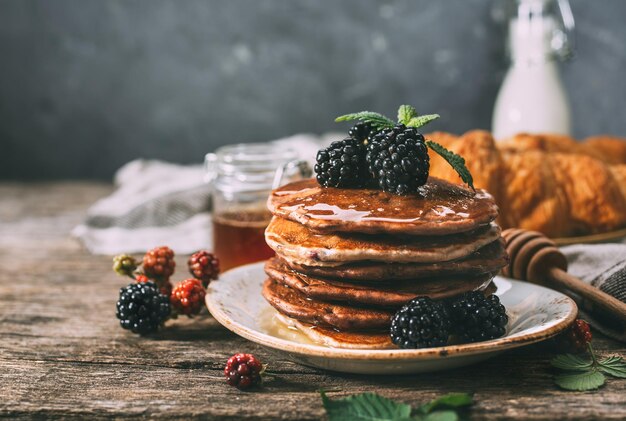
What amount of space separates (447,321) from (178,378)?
0.50 meters

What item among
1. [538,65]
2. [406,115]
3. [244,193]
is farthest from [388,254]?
[538,65]

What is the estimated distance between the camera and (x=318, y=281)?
4.29ft

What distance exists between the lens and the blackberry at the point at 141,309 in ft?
4.97

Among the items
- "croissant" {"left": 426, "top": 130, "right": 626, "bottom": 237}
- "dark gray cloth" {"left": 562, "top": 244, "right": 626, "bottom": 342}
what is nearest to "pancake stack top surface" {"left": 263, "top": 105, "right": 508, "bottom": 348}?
"dark gray cloth" {"left": 562, "top": 244, "right": 626, "bottom": 342}

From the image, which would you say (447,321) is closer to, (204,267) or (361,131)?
(361,131)

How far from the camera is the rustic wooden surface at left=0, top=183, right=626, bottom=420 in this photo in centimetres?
115

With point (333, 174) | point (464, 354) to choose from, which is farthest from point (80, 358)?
point (464, 354)

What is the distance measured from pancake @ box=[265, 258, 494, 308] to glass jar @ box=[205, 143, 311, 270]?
64 cm

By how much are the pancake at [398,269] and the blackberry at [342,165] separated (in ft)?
0.66

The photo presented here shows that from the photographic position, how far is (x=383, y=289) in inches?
49.6

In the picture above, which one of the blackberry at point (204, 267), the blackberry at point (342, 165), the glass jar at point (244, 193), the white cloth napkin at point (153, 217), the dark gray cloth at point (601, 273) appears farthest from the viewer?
the white cloth napkin at point (153, 217)

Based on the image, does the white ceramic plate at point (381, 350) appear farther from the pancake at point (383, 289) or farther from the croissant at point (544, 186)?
the croissant at point (544, 186)

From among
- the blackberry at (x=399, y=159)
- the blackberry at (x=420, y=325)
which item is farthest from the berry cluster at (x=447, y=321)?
the blackberry at (x=399, y=159)

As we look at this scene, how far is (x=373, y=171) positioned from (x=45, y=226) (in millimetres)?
1830
